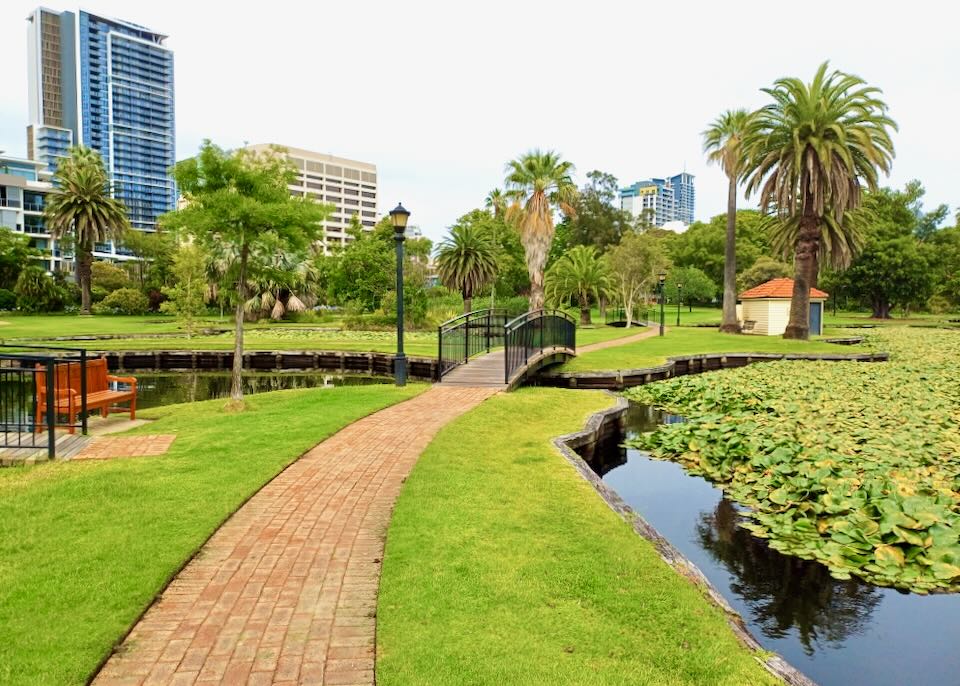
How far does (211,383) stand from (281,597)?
19.7 m

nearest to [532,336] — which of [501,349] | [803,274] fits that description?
[501,349]

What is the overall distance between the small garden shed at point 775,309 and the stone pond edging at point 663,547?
28549mm

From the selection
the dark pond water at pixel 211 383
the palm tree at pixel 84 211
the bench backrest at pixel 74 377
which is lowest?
the dark pond water at pixel 211 383

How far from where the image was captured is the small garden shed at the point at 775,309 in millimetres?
36812

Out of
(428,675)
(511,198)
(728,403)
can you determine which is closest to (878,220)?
(511,198)

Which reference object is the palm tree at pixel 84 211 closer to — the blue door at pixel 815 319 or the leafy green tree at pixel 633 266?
the leafy green tree at pixel 633 266

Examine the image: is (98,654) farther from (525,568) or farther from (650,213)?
(650,213)

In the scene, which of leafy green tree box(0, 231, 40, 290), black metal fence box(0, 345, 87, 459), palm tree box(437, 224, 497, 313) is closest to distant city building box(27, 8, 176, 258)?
leafy green tree box(0, 231, 40, 290)

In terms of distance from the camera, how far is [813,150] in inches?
1177

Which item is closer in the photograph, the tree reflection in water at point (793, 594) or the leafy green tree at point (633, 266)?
the tree reflection in water at point (793, 594)

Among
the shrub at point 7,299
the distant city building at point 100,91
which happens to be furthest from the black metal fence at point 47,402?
the distant city building at point 100,91

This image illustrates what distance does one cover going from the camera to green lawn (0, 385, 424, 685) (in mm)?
3975

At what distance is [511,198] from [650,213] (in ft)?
189

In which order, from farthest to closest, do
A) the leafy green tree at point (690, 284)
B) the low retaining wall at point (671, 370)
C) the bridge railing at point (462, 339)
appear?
1. the leafy green tree at point (690, 284)
2. the low retaining wall at point (671, 370)
3. the bridge railing at point (462, 339)
